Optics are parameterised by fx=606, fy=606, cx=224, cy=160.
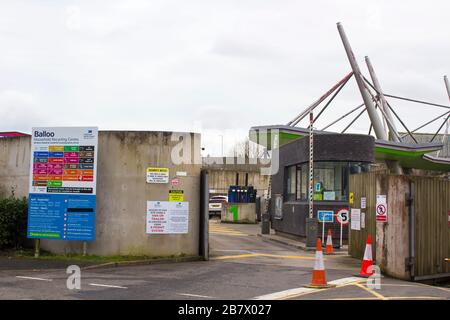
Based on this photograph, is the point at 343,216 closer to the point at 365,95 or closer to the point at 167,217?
the point at 167,217

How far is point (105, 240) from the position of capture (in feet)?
58.3

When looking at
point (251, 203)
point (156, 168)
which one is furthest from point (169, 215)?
point (251, 203)

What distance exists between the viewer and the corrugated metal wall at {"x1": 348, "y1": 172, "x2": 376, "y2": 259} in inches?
704

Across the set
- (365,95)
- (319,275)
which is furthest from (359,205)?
(365,95)

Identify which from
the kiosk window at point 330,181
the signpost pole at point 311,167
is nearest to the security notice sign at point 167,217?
the signpost pole at point 311,167

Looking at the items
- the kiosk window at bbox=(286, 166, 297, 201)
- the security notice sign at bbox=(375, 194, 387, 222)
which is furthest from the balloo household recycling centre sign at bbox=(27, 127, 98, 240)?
the kiosk window at bbox=(286, 166, 297, 201)

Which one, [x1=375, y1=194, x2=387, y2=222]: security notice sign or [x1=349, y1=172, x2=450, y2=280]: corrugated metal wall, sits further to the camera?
[x1=375, y1=194, x2=387, y2=222]: security notice sign

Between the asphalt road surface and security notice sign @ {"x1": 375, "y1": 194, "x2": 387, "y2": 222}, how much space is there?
1.62m

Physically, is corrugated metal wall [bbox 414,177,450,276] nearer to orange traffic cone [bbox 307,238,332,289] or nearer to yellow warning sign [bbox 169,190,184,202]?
orange traffic cone [bbox 307,238,332,289]

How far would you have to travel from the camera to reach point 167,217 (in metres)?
17.9

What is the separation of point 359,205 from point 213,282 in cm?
721

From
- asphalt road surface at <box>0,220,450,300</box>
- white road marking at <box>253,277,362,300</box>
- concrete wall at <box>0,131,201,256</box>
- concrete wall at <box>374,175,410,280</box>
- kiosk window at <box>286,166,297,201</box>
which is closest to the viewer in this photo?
white road marking at <box>253,277,362,300</box>

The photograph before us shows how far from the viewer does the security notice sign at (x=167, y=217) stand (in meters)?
17.8
